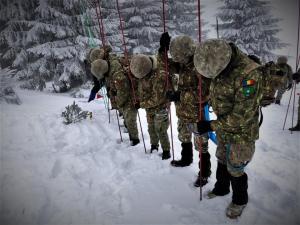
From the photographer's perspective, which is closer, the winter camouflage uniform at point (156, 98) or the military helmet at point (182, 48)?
the military helmet at point (182, 48)

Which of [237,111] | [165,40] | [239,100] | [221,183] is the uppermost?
[165,40]

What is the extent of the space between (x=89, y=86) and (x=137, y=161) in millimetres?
7997

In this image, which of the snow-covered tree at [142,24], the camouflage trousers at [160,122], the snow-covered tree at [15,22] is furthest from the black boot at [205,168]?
the snow-covered tree at [142,24]

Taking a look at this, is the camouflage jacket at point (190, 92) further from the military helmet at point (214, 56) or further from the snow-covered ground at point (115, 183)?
the snow-covered ground at point (115, 183)

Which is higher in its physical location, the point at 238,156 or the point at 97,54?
the point at 97,54

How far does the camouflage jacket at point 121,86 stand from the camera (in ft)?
16.3

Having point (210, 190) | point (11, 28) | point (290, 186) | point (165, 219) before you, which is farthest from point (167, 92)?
point (11, 28)

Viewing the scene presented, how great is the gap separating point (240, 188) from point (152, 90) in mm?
2322

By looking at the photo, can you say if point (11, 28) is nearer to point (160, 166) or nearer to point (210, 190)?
point (160, 166)

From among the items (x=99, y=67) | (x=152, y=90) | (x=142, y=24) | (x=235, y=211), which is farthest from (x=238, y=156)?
(x=142, y=24)

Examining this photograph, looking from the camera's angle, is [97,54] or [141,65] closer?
[141,65]

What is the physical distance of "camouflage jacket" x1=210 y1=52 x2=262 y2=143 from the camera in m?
2.40

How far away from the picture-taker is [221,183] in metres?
3.40

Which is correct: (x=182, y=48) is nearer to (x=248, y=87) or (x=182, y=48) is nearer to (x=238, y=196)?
(x=248, y=87)
